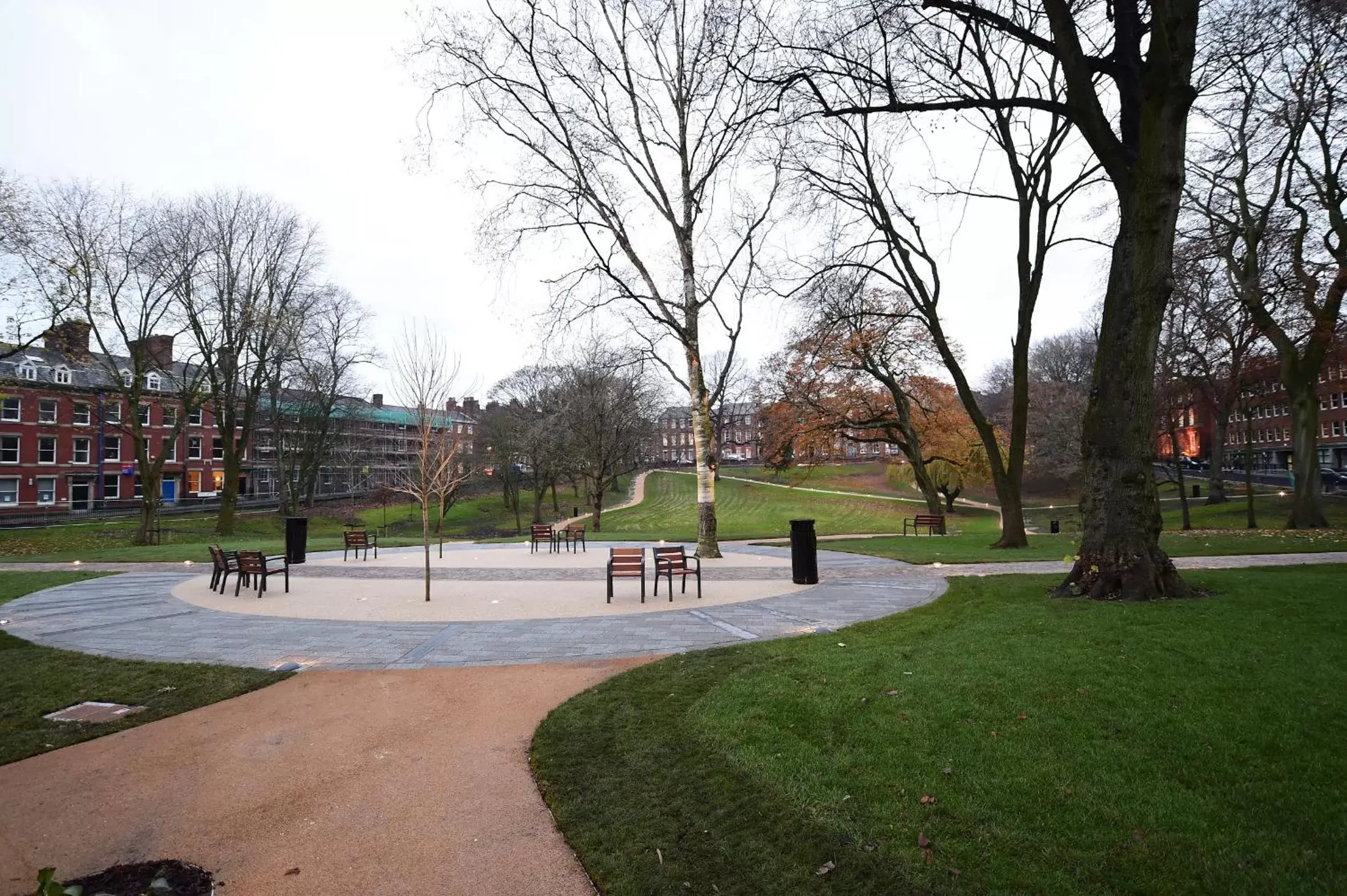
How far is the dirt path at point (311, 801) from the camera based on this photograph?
338cm

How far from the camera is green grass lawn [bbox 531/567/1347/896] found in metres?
3.12

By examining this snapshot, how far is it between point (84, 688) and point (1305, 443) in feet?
104

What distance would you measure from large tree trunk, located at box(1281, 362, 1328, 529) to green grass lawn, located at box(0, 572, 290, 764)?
29.2 m

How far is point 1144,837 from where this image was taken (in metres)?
3.25

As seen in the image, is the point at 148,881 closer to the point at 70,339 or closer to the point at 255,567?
the point at 255,567

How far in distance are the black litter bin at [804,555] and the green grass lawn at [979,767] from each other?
6500mm

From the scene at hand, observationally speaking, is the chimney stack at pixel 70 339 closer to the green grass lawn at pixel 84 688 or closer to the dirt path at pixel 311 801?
the green grass lawn at pixel 84 688

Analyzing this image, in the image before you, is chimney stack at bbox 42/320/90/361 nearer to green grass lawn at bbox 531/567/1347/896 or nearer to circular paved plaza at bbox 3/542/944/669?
circular paved plaza at bbox 3/542/944/669

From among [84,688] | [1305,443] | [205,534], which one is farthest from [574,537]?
[1305,443]

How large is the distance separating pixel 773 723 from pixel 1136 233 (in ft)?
27.6

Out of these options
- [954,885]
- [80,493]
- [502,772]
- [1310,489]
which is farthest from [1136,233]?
[80,493]

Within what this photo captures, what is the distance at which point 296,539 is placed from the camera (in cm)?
1845

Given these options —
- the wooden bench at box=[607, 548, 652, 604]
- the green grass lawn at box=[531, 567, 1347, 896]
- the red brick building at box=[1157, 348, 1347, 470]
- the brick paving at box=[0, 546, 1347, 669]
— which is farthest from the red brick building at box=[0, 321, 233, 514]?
the red brick building at box=[1157, 348, 1347, 470]

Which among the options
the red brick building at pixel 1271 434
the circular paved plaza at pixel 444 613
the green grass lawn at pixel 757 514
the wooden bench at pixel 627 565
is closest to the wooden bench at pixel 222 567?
the circular paved plaza at pixel 444 613
